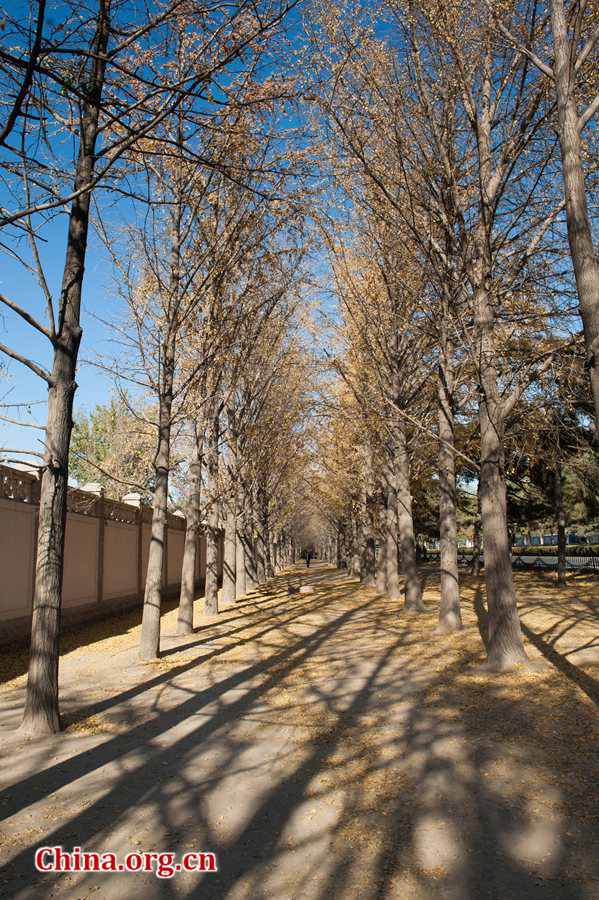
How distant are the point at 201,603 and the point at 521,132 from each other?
1839 cm

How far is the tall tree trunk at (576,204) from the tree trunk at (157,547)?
7.32 m

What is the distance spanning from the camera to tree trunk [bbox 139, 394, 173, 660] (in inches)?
392

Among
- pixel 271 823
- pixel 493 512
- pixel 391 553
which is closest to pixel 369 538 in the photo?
pixel 391 553

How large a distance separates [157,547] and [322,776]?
6.16m

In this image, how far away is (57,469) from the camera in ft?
21.1

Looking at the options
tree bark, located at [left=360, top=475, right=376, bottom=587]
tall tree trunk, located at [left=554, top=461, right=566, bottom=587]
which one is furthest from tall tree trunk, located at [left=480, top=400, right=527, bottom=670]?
tall tree trunk, located at [left=554, top=461, right=566, bottom=587]

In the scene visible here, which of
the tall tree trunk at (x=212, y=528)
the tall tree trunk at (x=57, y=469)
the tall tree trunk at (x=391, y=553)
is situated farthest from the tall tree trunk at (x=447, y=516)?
the tall tree trunk at (x=57, y=469)

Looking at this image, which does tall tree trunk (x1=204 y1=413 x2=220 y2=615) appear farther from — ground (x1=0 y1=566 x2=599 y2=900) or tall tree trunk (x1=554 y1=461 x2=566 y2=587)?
tall tree trunk (x1=554 y1=461 x2=566 y2=587)

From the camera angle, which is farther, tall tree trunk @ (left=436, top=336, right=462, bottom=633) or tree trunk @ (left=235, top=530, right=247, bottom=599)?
tree trunk @ (left=235, top=530, right=247, bottom=599)

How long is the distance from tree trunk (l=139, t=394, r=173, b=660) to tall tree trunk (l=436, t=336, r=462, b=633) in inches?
197

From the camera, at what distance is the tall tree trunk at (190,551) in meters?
13.2

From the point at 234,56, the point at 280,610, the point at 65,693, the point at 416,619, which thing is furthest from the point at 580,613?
the point at 234,56

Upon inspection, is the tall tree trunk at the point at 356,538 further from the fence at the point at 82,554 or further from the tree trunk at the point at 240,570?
the fence at the point at 82,554

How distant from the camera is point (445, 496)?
1285 centimetres
